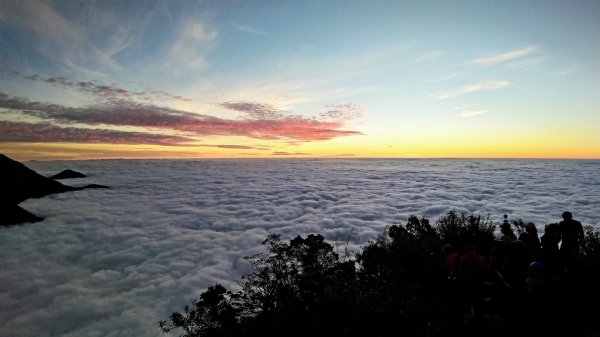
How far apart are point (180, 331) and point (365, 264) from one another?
23.2 ft

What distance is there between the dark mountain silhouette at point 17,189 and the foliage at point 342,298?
2440cm

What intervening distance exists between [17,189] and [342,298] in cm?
3410

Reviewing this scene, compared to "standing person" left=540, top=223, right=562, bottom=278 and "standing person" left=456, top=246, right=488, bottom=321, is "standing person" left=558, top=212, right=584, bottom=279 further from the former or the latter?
"standing person" left=456, top=246, right=488, bottom=321

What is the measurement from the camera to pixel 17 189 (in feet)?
91.6

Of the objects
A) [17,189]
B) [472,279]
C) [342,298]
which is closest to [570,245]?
[472,279]

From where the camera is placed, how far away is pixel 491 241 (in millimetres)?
11211

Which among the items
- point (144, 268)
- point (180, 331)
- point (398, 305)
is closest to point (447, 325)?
point (398, 305)

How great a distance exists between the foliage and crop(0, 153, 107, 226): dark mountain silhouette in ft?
80.0

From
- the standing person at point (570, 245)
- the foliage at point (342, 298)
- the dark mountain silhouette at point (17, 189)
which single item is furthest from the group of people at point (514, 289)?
the dark mountain silhouette at point (17, 189)

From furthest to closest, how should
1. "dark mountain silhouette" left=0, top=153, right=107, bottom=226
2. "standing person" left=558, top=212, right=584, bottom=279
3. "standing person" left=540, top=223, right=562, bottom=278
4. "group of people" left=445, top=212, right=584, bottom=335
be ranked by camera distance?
"dark mountain silhouette" left=0, top=153, right=107, bottom=226 < "standing person" left=540, top=223, right=562, bottom=278 < "standing person" left=558, top=212, right=584, bottom=279 < "group of people" left=445, top=212, right=584, bottom=335

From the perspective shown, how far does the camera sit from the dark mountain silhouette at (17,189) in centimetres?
2335

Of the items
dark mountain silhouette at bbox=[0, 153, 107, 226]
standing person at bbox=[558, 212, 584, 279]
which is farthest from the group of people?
dark mountain silhouette at bbox=[0, 153, 107, 226]

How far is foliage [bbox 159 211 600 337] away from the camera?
18.6 feet

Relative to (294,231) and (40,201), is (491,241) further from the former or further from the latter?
(40,201)
